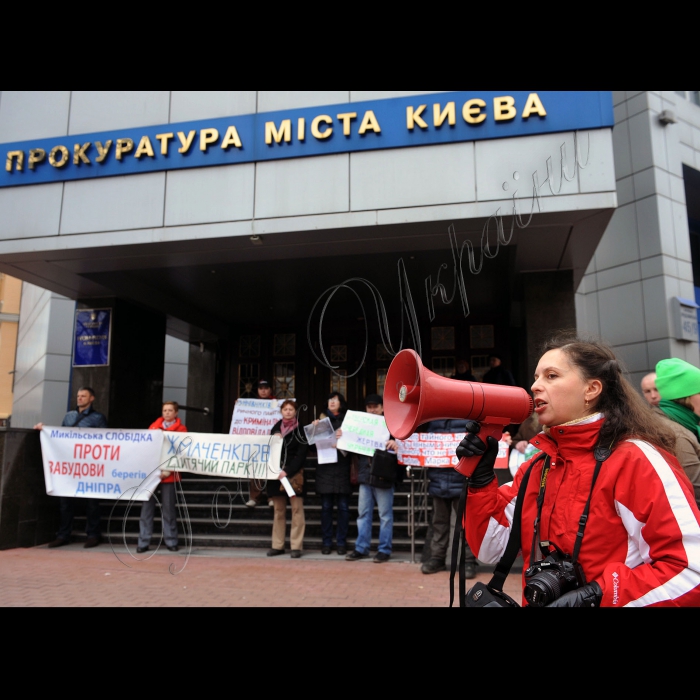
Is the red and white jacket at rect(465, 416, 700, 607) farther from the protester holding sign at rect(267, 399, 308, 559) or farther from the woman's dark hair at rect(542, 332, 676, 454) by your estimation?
the protester holding sign at rect(267, 399, 308, 559)

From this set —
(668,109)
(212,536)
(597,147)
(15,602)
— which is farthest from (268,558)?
(668,109)

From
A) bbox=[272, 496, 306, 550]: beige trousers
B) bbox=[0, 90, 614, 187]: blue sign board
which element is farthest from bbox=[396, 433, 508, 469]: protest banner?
bbox=[0, 90, 614, 187]: blue sign board

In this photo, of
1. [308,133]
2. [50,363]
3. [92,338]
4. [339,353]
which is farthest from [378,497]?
[50,363]

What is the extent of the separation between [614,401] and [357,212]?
20.8ft

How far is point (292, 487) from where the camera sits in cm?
734

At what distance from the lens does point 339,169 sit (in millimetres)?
7918

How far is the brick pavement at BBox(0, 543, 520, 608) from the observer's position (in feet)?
17.3

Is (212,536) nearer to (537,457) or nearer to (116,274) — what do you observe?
(116,274)

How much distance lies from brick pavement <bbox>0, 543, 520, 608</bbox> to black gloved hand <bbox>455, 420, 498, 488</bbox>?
11.8ft

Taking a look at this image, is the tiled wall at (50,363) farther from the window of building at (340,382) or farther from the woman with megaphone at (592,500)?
the woman with megaphone at (592,500)

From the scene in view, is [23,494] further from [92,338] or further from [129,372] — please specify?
[92,338]

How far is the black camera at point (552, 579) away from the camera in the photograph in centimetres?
155

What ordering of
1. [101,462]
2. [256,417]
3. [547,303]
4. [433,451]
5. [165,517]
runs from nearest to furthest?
[433,451]
[165,517]
[101,462]
[547,303]
[256,417]
